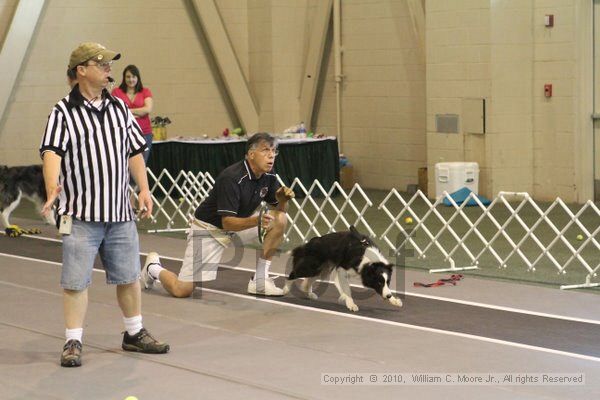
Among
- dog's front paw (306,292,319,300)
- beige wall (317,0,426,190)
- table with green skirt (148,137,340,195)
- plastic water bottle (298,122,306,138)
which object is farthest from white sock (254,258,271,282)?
beige wall (317,0,426,190)

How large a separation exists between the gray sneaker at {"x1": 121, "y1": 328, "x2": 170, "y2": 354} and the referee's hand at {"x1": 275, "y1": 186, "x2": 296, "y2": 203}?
1363 millimetres

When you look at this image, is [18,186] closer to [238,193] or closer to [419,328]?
[238,193]

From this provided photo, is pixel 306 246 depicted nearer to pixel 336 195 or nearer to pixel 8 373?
pixel 8 373

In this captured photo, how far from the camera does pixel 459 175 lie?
38.0ft

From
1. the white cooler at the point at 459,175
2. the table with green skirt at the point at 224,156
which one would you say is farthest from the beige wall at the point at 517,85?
the table with green skirt at the point at 224,156

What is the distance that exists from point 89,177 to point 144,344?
88cm

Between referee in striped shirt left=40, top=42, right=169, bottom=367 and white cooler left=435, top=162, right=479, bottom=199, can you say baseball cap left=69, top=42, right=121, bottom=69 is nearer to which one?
referee in striped shirt left=40, top=42, right=169, bottom=367

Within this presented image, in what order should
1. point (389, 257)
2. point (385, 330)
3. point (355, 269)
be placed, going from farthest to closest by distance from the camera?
point (389, 257) < point (355, 269) < point (385, 330)

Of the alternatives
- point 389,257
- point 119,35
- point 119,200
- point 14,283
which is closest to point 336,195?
point 119,35

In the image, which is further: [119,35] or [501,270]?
[119,35]

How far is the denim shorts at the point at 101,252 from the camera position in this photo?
4.86 metres

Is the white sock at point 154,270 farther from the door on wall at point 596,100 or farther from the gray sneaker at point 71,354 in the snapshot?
the door on wall at point 596,100

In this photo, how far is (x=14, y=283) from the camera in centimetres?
726

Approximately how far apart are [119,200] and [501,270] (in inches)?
136
